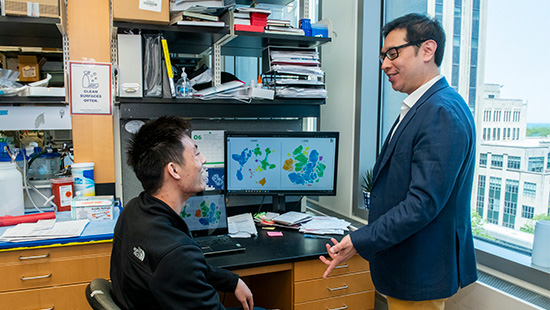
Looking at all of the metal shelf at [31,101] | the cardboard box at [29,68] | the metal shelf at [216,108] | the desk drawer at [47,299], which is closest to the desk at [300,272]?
the desk drawer at [47,299]

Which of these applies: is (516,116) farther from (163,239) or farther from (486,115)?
(163,239)

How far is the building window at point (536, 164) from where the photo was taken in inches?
61.8

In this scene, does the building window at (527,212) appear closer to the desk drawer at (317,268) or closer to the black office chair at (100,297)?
the desk drawer at (317,268)

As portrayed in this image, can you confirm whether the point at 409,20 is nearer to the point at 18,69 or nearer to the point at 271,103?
the point at 271,103

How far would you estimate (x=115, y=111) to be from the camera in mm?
2141

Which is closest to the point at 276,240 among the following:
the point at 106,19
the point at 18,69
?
the point at 106,19

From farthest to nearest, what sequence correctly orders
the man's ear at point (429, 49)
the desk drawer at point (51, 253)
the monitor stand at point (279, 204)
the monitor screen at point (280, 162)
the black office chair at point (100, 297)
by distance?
the monitor stand at point (279, 204)
the monitor screen at point (280, 162)
the desk drawer at point (51, 253)
the man's ear at point (429, 49)
the black office chair at point (100, 297)

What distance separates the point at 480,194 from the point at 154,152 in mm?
1518

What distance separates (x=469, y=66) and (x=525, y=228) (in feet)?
2.60

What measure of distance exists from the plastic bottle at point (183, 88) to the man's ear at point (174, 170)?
33.5 inches

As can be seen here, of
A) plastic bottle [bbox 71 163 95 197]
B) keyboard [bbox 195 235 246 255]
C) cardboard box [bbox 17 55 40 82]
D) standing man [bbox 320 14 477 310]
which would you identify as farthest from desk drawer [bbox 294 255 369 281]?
cardboard box [bbox 17 55 40 82]

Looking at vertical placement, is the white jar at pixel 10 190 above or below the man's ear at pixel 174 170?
below

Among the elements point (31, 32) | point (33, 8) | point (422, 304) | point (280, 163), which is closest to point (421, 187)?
point (422, 304)

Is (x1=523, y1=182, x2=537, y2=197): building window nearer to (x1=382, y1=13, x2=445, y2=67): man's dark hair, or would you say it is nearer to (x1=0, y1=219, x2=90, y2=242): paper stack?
(x1=382, y1=13, x2=445, y2=67): man's dark hair
